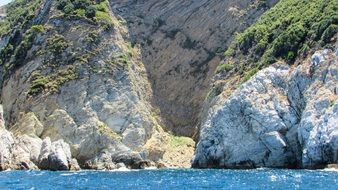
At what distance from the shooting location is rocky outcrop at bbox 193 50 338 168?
6519 cm

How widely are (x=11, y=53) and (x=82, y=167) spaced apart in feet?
90.8

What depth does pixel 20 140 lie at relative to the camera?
7538cm

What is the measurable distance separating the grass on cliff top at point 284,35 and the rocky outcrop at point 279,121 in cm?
308

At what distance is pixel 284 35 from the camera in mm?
82250

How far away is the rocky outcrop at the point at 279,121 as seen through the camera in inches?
2566

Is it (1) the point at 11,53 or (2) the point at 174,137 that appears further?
(1) the point at 11,53

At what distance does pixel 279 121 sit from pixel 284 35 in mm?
15266

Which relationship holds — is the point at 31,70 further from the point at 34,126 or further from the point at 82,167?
the point at 82,167

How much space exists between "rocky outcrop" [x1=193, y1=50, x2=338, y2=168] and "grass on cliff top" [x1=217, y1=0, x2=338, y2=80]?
3080 mm

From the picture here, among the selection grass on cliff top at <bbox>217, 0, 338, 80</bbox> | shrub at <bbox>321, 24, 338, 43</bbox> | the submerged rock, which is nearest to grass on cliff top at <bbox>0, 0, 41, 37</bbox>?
grass on cliff top at <bbox>217, 0, 338, 80</bbox>

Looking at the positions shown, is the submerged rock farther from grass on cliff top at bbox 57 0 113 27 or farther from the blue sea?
grass on cliff top at bbox 57 0 113 27

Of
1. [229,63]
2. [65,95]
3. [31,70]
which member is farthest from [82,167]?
[229,63]

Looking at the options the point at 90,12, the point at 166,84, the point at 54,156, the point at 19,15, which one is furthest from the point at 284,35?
the point at 19,15

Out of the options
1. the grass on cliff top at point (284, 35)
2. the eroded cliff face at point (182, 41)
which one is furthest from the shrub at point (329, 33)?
the eroded cliff face at point (182, 41)
